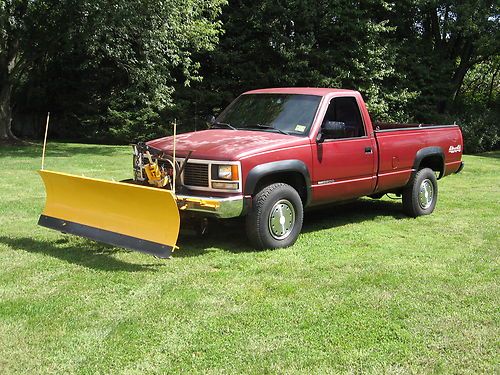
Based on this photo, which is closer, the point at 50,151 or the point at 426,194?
the point at 426,194

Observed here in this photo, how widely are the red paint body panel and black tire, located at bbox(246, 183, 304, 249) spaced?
13.9 inches

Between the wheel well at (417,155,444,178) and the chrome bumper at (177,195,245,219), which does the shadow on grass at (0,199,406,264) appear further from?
the wheel well at (417,155,444,178)

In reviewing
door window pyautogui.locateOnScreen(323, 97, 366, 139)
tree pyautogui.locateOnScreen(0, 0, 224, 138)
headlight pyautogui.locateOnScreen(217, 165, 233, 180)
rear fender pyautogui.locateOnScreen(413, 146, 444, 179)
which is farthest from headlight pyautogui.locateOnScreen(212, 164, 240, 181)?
tree pyautogui.locateOnScreen(0, 0, 224, 138)

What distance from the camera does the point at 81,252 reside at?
6.12 meters

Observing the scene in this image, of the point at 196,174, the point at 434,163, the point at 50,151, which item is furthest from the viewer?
the point at 50,151

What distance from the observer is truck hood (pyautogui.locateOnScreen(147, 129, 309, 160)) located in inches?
236

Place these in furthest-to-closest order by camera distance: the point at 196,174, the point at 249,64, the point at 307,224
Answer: the point at 249,64
the point at 307,224
the point at 196,174

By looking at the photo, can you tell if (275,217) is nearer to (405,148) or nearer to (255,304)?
(255,304)

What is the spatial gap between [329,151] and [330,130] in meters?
0.27

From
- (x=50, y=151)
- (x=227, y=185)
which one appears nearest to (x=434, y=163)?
(x=227, y=185)

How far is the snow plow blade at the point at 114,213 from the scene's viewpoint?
539 centimetres

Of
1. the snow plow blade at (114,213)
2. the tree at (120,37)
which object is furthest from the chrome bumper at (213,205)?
the tree at (120,37)

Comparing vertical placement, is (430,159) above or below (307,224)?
above

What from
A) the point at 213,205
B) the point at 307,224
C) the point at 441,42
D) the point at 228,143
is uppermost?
the point at 441,42
